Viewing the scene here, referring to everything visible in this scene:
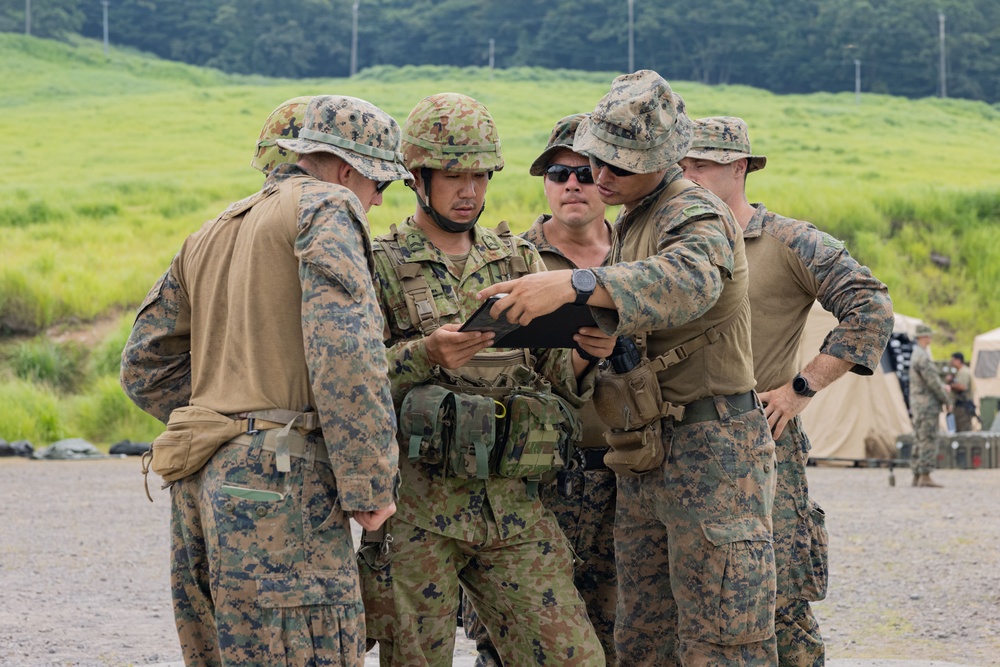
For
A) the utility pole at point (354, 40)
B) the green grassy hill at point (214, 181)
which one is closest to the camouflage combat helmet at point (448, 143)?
the green grassy hill at point (214, 181)

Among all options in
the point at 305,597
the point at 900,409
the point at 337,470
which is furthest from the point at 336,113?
the point at 900,409

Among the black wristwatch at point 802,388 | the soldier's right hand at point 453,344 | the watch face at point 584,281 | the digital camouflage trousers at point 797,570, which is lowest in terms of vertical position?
the digital camouflage trousers at point 797,570

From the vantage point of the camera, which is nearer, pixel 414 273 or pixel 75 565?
pixel 414 273

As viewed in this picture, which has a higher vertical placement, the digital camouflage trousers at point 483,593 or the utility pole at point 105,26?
the utility pole at point 105,26

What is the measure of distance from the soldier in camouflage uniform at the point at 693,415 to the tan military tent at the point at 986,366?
18046 millimetres

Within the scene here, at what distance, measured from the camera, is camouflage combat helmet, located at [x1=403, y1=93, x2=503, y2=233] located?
3895 mm

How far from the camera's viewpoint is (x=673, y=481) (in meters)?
3.79

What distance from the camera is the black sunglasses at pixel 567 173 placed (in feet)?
15.5

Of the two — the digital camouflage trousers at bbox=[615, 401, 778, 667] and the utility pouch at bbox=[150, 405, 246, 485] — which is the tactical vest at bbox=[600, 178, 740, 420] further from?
the utility pouch at bbox=[150, 405, 246, 485]

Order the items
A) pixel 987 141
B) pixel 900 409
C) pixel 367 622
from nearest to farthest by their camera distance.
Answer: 1. pixel 367 622
2. pixel 900 409
3. pixel 987 141

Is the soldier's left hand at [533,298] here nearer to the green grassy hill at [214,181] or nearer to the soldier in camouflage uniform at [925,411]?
the soldier in camouflage uniform at [925,411]

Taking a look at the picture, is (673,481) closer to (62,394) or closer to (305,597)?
(305,597)

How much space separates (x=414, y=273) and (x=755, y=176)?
33216mm

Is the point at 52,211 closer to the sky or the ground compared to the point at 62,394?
closer to the sky
